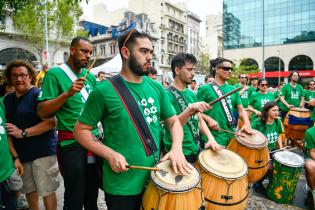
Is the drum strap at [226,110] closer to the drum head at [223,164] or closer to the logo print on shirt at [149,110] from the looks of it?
the drum head at [223,164]

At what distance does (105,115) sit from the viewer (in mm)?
2158

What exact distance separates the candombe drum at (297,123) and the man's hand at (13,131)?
6.31 metres

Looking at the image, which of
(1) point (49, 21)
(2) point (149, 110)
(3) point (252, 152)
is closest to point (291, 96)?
(3) point (252, 152)

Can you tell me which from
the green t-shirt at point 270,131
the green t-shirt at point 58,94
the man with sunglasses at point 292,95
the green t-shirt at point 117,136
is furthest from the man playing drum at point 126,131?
the man with sunglasses at point 292,95

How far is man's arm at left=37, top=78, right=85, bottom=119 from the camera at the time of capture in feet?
8.32

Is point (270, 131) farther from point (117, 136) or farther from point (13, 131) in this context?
point (13, 131)

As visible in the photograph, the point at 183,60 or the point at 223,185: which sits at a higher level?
the point at 183,60

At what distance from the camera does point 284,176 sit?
4406mm

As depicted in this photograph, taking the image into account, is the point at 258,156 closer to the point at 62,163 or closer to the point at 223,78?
the point at 223,78

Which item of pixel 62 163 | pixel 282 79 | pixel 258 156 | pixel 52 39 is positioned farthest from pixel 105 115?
pixel 282 79

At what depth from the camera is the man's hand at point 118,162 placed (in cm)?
188

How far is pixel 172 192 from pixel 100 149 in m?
0.60

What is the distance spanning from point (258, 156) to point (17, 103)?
3209mm

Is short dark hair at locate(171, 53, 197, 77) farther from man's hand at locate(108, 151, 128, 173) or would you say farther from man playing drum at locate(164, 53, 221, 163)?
man's hand at locate(108, 151, 128, 173)
